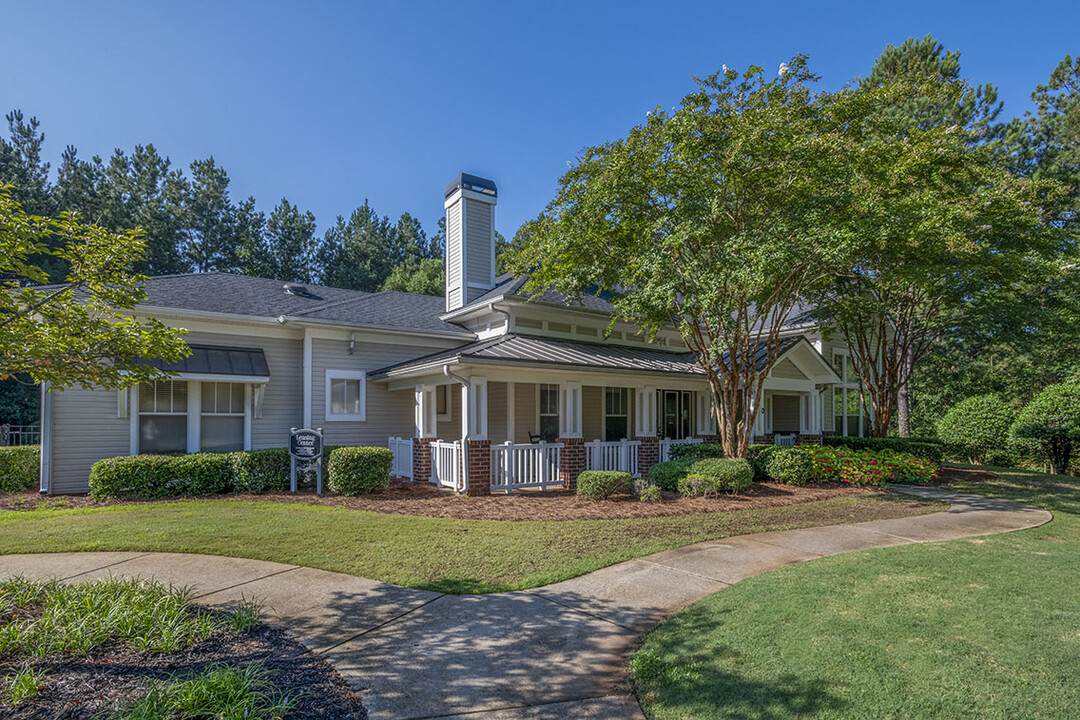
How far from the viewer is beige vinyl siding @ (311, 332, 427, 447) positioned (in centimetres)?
1287

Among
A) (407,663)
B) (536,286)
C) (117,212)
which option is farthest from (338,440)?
(117,212)

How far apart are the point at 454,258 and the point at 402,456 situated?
248 inches

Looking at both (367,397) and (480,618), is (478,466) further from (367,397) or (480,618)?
(480,618)

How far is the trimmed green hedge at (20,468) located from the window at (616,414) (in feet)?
43.3

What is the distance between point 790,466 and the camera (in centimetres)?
1202

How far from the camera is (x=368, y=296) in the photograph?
52.2 feet

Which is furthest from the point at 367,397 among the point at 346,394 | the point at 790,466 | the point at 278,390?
the point at 790,466

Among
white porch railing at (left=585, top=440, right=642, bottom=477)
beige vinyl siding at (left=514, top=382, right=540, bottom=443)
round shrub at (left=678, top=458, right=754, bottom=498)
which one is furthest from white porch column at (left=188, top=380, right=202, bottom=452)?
round shrub at (left=678, top=458, right=754, bottom=498)

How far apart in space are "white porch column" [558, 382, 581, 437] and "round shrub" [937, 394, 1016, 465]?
16.1 metres

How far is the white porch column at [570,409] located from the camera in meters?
11.9

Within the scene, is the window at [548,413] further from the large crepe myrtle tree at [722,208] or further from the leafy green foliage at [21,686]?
the leafy green foliage at [21,686]

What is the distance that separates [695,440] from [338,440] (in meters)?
9.00

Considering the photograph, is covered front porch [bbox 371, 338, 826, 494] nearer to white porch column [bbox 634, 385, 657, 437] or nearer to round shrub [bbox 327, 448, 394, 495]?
white porch column [bbox 634, 385, 657, 437]

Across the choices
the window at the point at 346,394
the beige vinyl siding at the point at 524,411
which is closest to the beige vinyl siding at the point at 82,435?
the window at the point at 346,394
